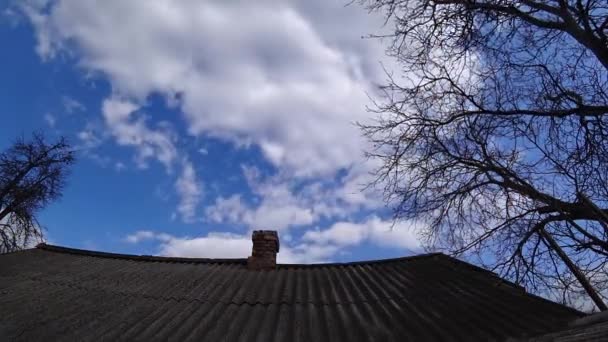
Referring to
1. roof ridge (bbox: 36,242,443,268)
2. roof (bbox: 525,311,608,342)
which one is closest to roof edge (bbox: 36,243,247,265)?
roof ridge (bbox: 36,242,443,268)

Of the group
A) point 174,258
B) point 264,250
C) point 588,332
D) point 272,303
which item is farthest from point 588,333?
point 174,258

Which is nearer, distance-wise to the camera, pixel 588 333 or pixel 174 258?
pixel 588 333

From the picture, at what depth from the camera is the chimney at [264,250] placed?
8.56 metres

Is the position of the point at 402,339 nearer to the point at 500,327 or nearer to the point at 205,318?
the point at 500,327

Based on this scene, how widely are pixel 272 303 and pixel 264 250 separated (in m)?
2.49

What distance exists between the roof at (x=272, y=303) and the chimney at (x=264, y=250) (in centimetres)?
19

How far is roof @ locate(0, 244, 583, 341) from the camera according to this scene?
5.13 meters

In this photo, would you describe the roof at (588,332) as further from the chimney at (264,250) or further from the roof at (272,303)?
the chimney at (264,250)

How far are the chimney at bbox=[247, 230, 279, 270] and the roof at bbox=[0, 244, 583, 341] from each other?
7.6 inches

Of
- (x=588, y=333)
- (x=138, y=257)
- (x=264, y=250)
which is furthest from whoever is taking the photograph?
(x=138, y=257)

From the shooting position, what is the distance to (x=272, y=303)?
20.5ft

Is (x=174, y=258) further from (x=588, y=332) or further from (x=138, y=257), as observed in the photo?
(x=588, y=332)

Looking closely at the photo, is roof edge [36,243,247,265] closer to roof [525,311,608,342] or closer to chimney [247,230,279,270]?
chimney [247,230,279,270]

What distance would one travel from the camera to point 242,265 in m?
8.89
